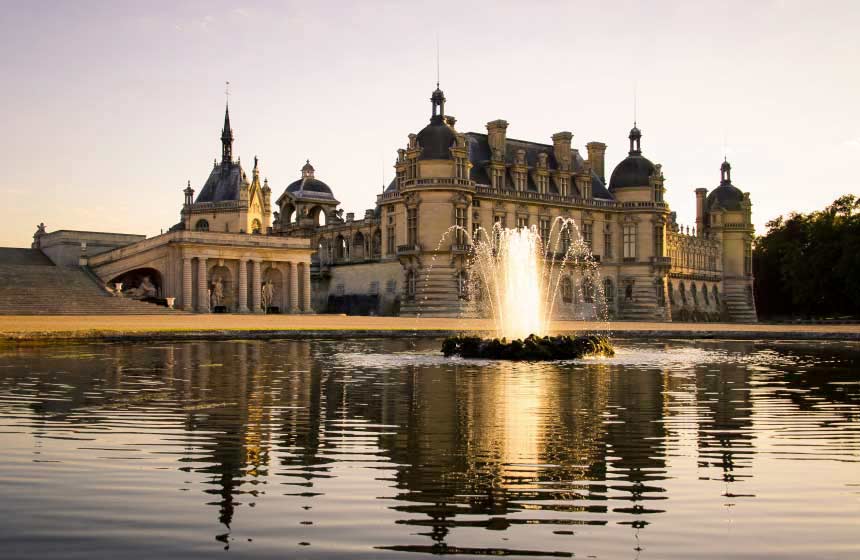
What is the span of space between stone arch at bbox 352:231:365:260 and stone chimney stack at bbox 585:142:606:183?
22.1 metres

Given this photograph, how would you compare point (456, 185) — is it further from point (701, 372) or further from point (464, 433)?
point (464, 433)

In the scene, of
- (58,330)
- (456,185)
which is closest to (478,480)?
(58,330)

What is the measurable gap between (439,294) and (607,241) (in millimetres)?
21569

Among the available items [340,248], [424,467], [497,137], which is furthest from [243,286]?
[424,467]

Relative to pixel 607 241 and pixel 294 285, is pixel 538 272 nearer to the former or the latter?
pixel 607 241

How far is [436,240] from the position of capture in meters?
74.8

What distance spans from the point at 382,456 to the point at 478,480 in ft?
6.26

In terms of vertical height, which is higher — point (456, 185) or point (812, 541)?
point (456, 185)

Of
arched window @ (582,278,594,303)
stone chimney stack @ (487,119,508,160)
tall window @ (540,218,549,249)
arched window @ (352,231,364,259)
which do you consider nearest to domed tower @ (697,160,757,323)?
arched window @ (582,278,594,303)

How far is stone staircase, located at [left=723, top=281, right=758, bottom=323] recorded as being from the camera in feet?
352

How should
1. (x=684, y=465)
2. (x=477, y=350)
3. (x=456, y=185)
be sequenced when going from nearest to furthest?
(x=684, y=465) < (x=477, y=350) < (x=456, y=185)

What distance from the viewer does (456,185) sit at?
2940 inches

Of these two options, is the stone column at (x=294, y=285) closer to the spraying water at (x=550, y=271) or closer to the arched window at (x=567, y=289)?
the spraying water at (x=550, y=271)

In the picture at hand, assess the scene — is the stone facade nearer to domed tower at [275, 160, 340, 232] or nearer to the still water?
domed tower at [275, 160, 340, 232]
